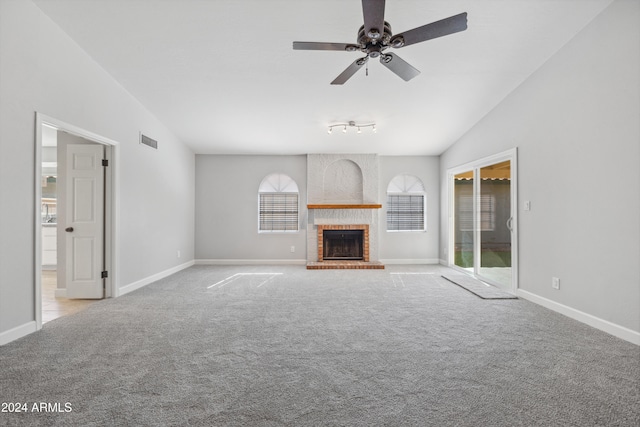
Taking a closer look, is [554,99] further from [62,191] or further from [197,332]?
[62,191]

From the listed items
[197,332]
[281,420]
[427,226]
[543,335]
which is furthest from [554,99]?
[197,332]

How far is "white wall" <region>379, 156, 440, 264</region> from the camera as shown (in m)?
7.14

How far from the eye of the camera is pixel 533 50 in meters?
3.63

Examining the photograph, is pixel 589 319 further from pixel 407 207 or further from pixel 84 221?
pixel 84 221

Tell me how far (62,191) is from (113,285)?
1425mm

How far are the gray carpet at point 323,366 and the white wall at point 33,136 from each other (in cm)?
68

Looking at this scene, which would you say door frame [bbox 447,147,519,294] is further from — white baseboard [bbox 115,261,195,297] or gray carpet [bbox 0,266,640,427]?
white baseboard [bbox 115,261,195,297]

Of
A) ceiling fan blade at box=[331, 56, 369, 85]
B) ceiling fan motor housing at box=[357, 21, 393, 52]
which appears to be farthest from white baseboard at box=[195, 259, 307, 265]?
ceiling fan motor housing at box=[357, 21, 393, 52]

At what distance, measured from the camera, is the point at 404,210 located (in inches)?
285

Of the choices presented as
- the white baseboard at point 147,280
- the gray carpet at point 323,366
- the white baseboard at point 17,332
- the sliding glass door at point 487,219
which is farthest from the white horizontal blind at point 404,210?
the white baseboard at point 17,332

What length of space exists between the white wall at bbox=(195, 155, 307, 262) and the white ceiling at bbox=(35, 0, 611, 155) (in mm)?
1284

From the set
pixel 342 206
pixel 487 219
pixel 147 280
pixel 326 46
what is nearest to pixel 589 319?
pixel 487 219

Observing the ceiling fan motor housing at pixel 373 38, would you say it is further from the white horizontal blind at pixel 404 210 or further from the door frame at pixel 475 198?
the white horizontal blind at pixel 404 210

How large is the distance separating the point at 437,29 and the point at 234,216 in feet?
18.5
